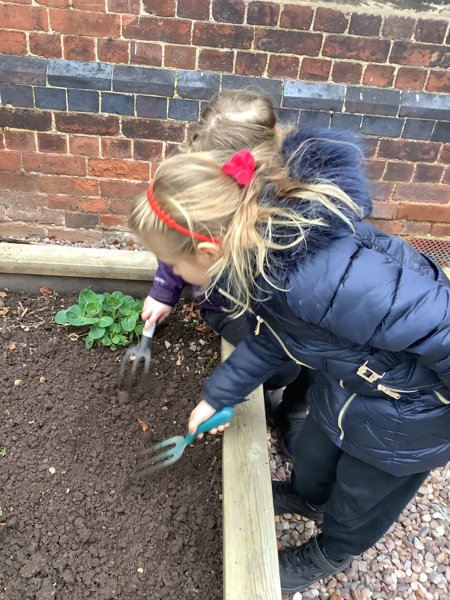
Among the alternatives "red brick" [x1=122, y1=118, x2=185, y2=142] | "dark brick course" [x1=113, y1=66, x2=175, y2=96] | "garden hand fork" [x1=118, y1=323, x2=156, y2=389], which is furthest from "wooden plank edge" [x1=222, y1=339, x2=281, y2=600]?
"dark brick course" [x1=113, y1=66, x2=175, y2=96]

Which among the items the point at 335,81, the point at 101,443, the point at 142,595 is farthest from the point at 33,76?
the point at 142,595

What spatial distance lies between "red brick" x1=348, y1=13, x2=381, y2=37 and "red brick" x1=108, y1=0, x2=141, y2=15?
928mm

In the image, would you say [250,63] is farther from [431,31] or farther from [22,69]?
[22,69]

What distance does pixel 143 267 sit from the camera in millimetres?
2443

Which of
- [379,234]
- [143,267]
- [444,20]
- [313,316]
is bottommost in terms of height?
[143,267]

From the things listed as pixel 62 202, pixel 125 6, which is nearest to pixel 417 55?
pixel 125 6

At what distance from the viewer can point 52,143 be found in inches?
106

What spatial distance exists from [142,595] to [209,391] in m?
0.63

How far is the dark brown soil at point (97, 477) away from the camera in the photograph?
5.38 ft

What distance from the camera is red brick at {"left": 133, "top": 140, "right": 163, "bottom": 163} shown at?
106 inches

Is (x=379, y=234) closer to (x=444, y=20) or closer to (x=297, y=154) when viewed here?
(x=297, y=154)

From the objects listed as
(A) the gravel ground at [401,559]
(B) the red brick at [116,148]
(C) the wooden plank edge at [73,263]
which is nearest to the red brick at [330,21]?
(B) the red brick at [116,148]

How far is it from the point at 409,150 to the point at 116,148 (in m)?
1.45

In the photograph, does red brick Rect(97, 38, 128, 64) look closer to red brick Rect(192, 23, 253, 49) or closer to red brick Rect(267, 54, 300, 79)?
red brick Rect(192, 23, 253, 49)
